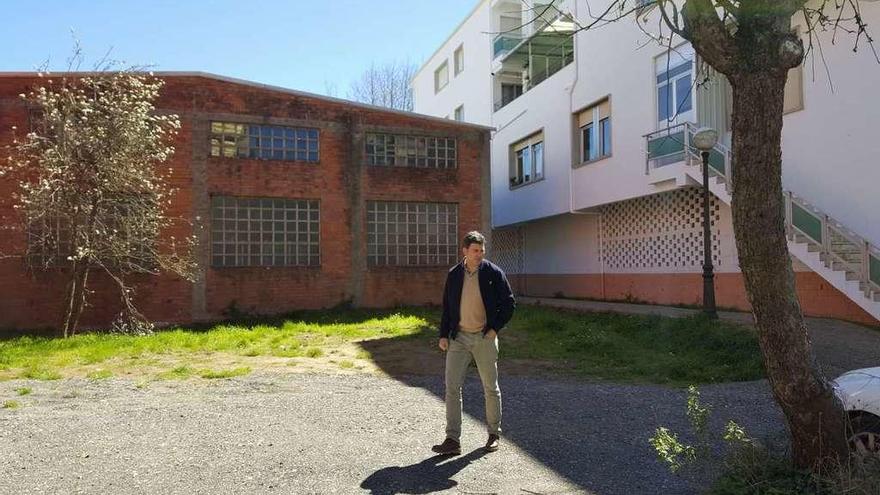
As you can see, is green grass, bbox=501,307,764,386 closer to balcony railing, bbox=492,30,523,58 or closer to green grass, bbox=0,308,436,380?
green grass, bbox=0,308,436,380

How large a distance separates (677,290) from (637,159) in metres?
3.53

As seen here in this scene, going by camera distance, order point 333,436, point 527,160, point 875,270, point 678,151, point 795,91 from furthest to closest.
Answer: point 527,160 < point 678,151 < point 795,91 < point 875,270 < point 333,436

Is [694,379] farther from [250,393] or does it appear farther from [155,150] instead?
[155,150]

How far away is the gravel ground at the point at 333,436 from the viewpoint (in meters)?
4.72

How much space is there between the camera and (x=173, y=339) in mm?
13305

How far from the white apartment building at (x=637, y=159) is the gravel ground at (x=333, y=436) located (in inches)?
113

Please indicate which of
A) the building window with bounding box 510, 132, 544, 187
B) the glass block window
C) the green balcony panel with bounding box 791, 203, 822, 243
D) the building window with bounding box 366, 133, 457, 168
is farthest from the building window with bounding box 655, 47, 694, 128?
the glass block window

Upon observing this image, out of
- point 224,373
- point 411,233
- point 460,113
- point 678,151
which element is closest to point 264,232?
point 411,233

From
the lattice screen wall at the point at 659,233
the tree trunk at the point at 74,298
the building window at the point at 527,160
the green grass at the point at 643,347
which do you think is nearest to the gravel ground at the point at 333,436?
the green grass at the point at 643,347

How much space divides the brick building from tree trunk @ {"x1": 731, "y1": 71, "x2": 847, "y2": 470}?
14.4m

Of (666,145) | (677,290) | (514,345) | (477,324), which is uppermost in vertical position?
(666,145)

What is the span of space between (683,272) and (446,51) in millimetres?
19120

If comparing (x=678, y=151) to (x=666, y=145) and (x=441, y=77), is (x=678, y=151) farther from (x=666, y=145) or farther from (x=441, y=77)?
(x=441, y=77)

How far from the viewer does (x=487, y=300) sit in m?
5.50
